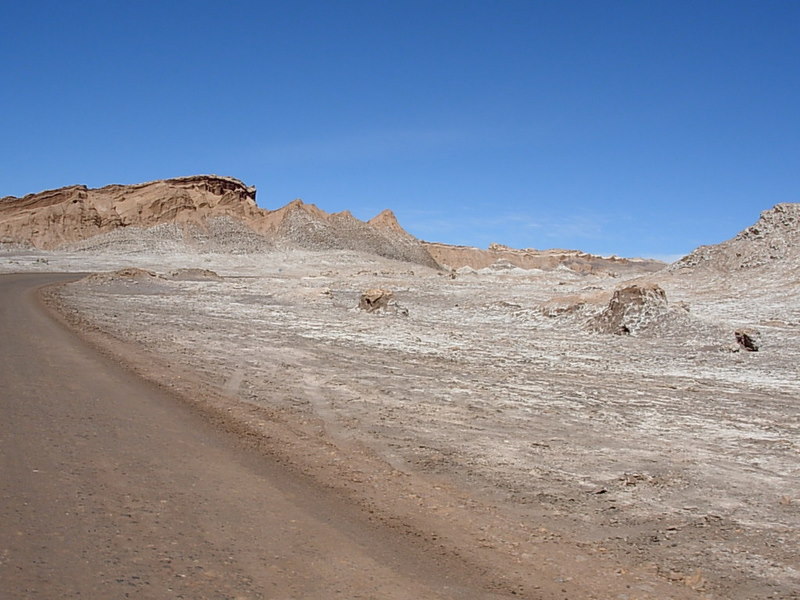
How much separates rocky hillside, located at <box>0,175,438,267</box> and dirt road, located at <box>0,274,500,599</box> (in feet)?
278

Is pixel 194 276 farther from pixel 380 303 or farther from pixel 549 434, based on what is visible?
pixel 549 434

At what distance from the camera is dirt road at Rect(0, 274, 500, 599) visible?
13.4ft

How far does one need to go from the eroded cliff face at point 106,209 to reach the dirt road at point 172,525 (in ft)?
304

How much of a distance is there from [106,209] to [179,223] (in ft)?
36.0

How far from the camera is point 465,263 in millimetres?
138875

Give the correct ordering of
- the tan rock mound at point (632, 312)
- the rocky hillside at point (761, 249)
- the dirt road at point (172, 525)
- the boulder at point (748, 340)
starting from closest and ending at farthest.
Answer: the dirt road at point (172, 525)
the boulder at point (748, 340)
the tan rock mound at point (632, 312)
the rocky hillside at point (761, 249)

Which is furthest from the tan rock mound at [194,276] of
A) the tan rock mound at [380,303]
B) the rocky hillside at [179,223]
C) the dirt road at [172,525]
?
the dirt road at [172,525]

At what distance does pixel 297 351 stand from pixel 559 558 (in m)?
10.8

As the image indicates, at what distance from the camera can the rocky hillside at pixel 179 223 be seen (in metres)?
93.9

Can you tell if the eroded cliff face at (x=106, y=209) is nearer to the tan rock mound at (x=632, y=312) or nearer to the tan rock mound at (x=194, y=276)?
the tan rock mound at (x=194, y=276)

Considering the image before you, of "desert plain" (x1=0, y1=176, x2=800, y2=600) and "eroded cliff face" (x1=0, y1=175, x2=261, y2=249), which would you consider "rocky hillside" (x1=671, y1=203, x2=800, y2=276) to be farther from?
"eroded cliff face" (x1=0, y1=175, x2=261, y2=249)

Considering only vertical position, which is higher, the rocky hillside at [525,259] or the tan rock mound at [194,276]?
the rocky hillside at [525,259]

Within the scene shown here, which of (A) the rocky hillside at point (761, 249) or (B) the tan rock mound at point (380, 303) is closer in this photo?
(B) the tan rock mound at point (380, 303)

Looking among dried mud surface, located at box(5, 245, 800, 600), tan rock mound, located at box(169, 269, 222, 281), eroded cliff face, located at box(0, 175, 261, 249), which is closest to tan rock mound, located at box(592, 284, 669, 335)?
dried mud surface, located at box(5, 245, 800, 600)
